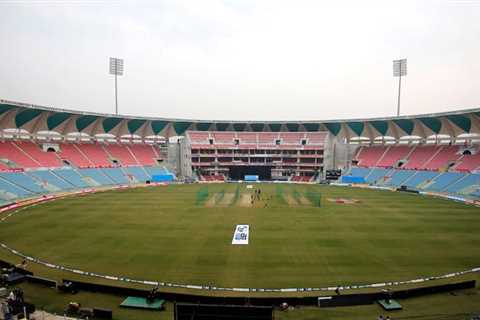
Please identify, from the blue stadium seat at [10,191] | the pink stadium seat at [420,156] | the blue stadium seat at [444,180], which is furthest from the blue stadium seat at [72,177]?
the pink stadium seat at [420,156]

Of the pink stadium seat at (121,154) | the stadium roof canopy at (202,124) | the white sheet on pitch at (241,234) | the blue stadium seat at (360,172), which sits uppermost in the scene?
the stadium roof canopy at (202,124)

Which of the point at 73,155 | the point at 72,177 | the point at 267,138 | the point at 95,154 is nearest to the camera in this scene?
the point at 72,177

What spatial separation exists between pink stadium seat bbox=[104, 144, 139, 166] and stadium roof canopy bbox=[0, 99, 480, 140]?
137 inches

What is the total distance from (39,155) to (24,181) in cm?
1114

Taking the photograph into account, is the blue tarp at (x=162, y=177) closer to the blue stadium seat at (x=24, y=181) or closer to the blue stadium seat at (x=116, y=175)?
the blue stadium seat at (x=116, y=175)

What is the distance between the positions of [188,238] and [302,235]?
32.1 feet

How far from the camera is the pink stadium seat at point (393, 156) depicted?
63.2 metres

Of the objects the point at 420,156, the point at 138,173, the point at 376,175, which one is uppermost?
the point at 420,156

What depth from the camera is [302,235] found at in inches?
896

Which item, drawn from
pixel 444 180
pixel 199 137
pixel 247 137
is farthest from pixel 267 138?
pixel 444 180

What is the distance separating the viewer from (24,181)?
43.5 m

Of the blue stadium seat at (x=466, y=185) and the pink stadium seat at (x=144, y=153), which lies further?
the pink stadium seat at (x=144, y=153)

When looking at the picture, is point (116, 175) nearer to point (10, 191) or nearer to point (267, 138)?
point (10, 191)

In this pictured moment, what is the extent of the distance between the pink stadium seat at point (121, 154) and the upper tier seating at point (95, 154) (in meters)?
1.84
